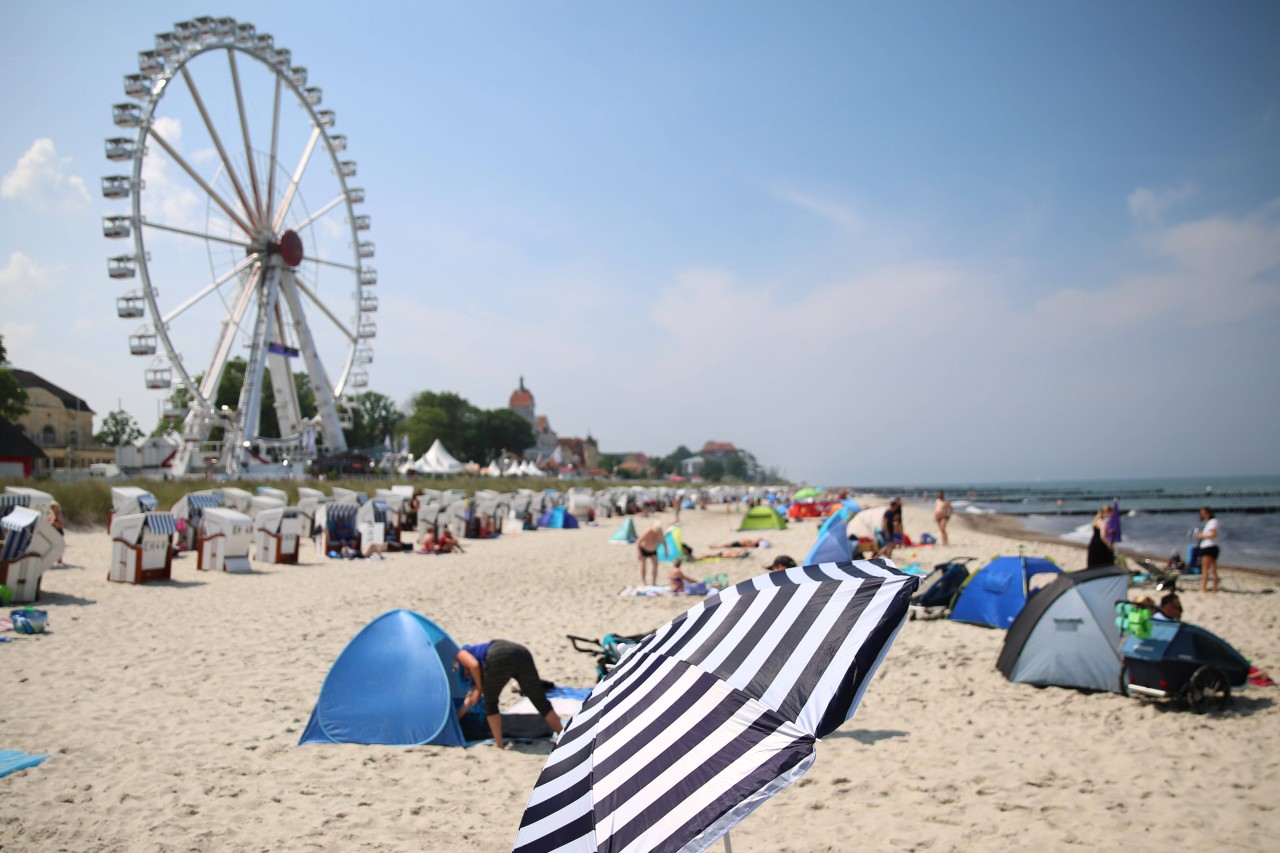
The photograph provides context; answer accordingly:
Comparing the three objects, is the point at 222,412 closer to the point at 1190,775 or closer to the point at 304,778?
the point at 304,778

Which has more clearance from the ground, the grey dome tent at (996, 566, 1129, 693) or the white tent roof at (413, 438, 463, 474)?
the white tent roof at (413, 438, 463, 474)

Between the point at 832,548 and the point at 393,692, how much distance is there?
8498 mm

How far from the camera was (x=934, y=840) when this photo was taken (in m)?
3.79

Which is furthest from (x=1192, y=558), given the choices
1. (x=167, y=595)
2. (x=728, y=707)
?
(x=167, y=595)

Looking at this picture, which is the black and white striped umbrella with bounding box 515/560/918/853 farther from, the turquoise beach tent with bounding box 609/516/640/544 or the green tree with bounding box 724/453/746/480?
the green tree with bounding box 724/453/746/480

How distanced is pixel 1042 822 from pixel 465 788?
10.5 ft

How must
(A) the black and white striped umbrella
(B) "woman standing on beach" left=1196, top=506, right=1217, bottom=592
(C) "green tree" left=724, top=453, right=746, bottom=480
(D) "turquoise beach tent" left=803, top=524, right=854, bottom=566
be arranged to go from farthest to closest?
1. (C) "green tree" left=724, top=453, right=746, bottom=480
2. (D) "turquoise beach tent" left=803, top=524, right=854, bottom=566
3. (B) "woman standing on beach" left=1196, top=506, right=1217, bottom=592
4. (A) the black and white striped umbrella

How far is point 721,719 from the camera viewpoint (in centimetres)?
207

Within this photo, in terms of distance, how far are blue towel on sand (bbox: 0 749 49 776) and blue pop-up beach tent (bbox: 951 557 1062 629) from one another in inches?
340

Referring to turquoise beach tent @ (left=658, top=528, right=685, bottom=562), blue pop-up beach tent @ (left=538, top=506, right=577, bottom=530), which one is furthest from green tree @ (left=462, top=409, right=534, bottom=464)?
turquoise beach tent @ (left=658, top=528, right=685, bottom=562)

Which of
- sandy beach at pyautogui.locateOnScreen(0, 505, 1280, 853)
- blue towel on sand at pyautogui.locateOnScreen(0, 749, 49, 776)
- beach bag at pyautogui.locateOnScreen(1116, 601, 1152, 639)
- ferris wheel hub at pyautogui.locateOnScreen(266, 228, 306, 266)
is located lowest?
sandy beach at pyautogui.locateOnScreen(0, 505, 1280, 853)

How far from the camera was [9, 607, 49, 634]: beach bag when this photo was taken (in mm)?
7513

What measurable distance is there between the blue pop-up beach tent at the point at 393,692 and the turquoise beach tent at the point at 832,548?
7688 mm

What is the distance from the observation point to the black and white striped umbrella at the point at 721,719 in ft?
6.08
